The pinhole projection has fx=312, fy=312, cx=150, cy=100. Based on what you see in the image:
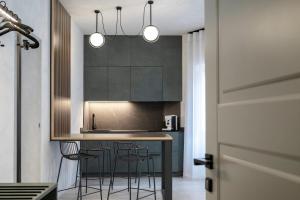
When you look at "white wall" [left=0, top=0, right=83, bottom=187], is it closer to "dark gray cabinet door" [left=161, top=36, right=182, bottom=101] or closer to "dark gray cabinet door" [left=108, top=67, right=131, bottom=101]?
"dark gray cabinet door" [left=108, top=67, right=131, bottom=101]

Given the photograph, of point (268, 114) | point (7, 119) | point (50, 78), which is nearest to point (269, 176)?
point (268, 114)

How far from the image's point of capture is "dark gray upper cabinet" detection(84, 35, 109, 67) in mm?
6238

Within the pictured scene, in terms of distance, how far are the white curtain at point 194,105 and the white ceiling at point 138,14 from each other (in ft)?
1.23

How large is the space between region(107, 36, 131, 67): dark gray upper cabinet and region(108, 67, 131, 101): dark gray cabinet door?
120mm

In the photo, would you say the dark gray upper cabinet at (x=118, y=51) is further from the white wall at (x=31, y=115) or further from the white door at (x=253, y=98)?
the white door at (x=253, y=98)

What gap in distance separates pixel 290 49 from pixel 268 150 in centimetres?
30

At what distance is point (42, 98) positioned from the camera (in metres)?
3.81

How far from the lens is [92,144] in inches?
231

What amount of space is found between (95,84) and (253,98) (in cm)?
544

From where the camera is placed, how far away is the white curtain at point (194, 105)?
19.4 ft

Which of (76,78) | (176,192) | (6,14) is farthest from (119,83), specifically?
(6,14)

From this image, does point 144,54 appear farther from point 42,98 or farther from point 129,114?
point 42,98

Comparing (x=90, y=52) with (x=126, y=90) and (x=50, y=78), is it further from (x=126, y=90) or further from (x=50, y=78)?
(x=50, y=78)

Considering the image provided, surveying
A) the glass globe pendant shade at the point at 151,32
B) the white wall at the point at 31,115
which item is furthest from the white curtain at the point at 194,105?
the white wall at the point at 31,115
